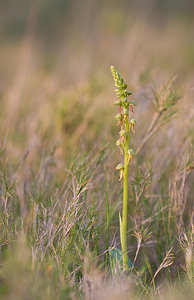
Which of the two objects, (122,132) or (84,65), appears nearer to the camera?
(122,132)

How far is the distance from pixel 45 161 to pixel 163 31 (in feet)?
28.7

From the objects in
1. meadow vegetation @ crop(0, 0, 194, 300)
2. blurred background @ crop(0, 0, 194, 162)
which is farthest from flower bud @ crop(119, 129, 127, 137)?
blurred background @ crop(0, 0, 194, 162)

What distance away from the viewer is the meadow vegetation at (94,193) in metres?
1.34

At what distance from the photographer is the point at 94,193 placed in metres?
1.72

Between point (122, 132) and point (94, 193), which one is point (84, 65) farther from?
point (122, 132)

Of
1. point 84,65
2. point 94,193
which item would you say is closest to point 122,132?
point 94,193

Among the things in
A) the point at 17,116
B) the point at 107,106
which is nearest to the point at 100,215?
the point at 107,106

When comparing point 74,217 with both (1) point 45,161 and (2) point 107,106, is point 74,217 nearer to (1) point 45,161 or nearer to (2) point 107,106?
(1) point 45,161

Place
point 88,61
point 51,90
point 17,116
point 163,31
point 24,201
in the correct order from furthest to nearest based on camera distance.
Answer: point 163,31
point 88,61
point 51,90
point 17,116
point 24,201

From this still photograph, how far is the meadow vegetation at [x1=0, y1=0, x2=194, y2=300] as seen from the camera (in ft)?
4.40

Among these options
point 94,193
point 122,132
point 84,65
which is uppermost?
point 84,65

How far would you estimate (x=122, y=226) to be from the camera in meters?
1.52

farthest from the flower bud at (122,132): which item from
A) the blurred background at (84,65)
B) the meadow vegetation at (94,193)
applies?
the blurred background at (84,65)

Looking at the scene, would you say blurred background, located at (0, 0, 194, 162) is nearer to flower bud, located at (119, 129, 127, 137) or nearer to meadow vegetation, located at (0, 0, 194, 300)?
meadow vegetation, located at (0, 0, 194, 300)
